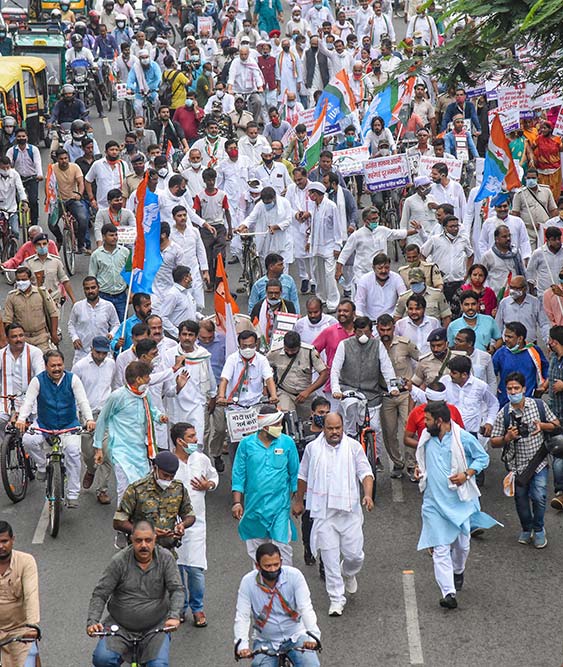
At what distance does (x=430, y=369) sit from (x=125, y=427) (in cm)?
302

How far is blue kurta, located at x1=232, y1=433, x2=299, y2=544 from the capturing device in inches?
463

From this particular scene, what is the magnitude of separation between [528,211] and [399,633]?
763 centimetres

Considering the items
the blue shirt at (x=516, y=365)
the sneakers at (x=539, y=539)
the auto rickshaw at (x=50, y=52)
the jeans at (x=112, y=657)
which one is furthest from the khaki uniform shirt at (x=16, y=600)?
the auto rickshaw at (x=50, y=52)

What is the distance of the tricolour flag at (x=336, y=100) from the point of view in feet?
70.8

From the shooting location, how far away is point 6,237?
21094 millimetres

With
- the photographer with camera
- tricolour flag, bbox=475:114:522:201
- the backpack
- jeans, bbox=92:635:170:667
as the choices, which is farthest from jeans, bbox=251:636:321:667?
the backpack

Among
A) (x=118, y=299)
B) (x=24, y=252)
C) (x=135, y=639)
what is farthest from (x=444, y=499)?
(x=24, y=252)

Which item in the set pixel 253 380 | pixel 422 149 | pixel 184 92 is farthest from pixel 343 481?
pixel 184 92

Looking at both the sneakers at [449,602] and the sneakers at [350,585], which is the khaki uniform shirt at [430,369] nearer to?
the sneakers at [350,585]

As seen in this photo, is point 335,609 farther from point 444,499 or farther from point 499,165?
point 499,165

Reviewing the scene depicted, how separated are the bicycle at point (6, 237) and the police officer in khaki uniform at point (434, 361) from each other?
342 inches

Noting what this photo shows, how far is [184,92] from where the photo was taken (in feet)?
91.9

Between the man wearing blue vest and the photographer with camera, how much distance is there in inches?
142

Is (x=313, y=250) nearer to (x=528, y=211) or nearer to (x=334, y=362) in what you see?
(x=528, y=211)
